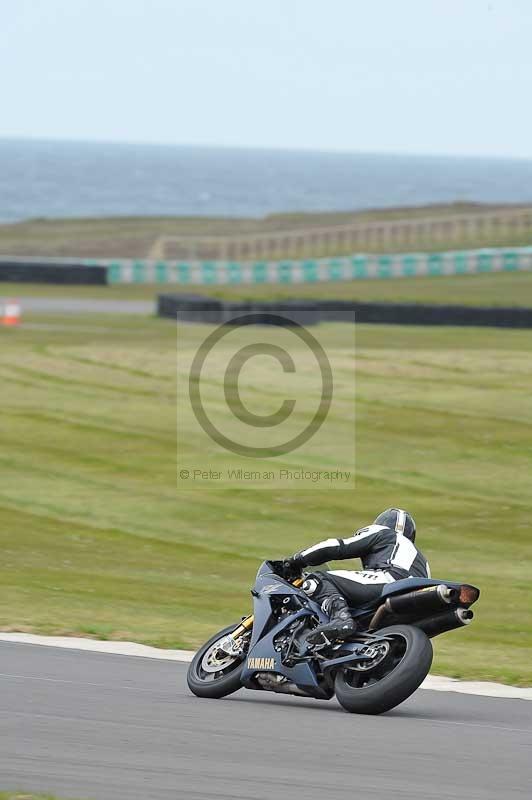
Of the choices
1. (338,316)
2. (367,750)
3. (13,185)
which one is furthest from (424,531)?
(13,185)

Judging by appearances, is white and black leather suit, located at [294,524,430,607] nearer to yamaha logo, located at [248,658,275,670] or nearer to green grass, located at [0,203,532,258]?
yamaha logo, located at [248,658,275,670]

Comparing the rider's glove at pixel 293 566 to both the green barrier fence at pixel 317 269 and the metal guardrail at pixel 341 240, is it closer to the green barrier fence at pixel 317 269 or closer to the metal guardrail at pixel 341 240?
the green barrier fence at pixel 317 269

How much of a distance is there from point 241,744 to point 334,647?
97cm

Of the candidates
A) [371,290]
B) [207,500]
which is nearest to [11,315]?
[371,290]

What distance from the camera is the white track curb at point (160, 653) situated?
27.6 feet

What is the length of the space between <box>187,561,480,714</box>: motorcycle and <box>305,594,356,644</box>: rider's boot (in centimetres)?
3

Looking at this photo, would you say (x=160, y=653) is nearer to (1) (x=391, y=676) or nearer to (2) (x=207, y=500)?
(1) (x=391, y=676)

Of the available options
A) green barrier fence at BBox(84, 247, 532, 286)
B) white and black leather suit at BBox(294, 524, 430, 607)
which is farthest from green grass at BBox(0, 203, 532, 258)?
white and black leather suit at BBox(294, 524, 430, 607)

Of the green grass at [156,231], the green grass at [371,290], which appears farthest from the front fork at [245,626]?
the green grass at [156,231]

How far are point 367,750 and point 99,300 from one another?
33.9 m

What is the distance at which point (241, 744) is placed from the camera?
6559 mm

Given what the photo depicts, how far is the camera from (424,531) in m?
14.3

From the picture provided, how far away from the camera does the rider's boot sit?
23.8 ft

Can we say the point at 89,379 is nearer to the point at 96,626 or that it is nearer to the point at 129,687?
the point at 96,626
